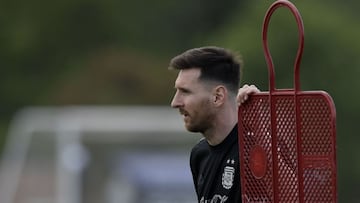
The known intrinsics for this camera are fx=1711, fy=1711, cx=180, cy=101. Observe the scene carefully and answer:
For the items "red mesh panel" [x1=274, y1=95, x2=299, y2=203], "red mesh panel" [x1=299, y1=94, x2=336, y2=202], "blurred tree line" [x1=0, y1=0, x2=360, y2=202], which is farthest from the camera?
"blurred tree line" [x1=0, y1=0, x2=360, y2=202]

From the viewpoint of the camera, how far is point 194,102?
9.27 metres

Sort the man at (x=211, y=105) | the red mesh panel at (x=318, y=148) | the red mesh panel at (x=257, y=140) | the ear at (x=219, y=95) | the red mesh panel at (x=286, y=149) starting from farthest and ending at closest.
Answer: the ear at (x=219, y=95), the man at (x=211, y=105), the red mesh panel at (x=257, y=140), the red mesh panel at (x=286, y=149), the red mesh panel at (x=318, y=148)

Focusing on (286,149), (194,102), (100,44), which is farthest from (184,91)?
(100,44)

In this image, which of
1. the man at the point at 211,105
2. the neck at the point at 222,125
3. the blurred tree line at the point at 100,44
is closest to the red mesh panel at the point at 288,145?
the man at the point at 211,105

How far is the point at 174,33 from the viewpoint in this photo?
136 ft

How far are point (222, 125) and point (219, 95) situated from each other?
184 mm

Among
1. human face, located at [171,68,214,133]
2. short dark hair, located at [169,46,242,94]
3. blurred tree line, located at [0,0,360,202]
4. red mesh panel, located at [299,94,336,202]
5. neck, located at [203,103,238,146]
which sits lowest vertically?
red mesh panel, located at [299,94,336,202]

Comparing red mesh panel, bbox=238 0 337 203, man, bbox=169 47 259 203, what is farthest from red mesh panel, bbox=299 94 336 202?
man, bbox=169 47 259 203

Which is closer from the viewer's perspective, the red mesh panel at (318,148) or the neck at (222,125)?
the red mesh panel at (318,148)

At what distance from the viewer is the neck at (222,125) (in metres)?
9.25

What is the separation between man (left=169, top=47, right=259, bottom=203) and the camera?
917cm

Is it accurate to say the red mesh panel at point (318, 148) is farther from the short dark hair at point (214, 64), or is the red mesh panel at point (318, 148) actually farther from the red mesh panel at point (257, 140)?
the short dark hair at point (214, 64)

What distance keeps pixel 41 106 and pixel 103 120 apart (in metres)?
9.27

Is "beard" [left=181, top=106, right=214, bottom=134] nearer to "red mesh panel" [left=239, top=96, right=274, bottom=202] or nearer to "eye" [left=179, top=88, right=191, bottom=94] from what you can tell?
"eye" [left=179, top=88, right=191, bottom=94]
